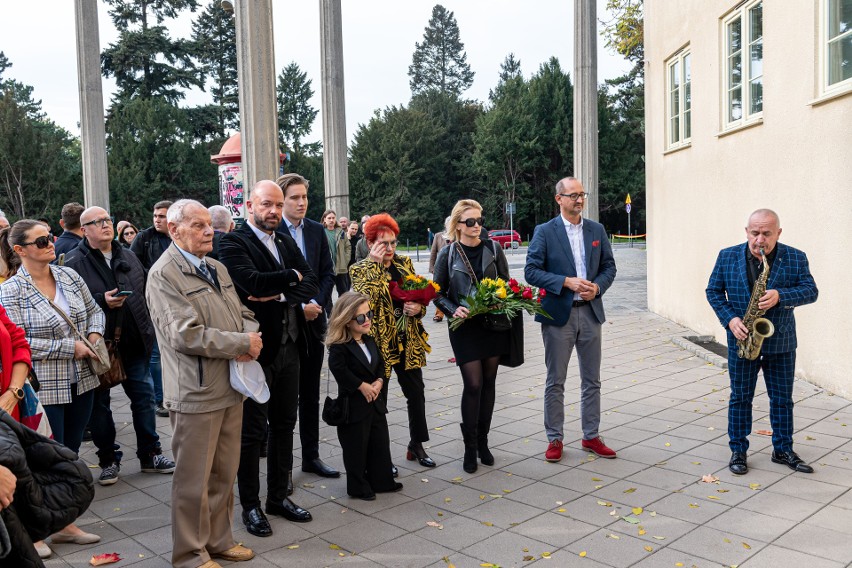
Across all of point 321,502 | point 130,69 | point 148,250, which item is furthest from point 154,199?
point 321,502

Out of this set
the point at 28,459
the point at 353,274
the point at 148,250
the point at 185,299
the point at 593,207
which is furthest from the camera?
the point at 593,207

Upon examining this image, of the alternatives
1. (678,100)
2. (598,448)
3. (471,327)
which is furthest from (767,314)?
(678,100)

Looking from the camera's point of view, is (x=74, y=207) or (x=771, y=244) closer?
(x=771, y=244)

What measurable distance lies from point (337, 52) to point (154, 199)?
36.5m

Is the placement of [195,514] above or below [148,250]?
below

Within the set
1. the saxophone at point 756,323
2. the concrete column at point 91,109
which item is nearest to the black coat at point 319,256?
the saxophone at point 756,323

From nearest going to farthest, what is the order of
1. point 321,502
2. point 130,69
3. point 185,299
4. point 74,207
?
point 185,299, point 321,502, point 74,207, point 130,69

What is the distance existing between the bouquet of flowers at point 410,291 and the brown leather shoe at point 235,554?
2007mm

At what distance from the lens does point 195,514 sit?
412 cm

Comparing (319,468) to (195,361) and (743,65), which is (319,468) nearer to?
(195,361)

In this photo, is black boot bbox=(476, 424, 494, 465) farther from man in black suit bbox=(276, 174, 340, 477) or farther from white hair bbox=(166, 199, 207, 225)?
white hair bbox=(166, 199, 207, 225)

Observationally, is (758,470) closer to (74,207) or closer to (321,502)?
(321,502)

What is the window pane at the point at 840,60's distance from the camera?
7664mm

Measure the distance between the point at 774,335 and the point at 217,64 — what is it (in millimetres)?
51679
